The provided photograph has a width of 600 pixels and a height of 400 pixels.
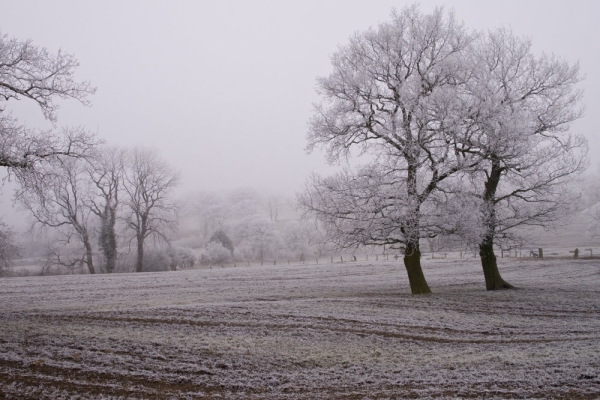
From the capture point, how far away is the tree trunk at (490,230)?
1978 centimetres

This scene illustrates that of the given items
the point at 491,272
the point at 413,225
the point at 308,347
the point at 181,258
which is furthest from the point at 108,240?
the point at 308,347

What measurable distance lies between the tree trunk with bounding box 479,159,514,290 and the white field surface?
1756 mm

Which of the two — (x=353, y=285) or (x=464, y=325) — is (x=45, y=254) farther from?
(x=464, y=325)

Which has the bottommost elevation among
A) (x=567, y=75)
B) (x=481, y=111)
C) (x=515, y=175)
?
(x=515, y=175)

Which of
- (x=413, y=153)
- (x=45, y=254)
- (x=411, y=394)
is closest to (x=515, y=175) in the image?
(x=413, y=153)

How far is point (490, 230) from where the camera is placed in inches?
805

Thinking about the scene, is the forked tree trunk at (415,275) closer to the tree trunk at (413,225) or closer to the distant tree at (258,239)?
the tree trunk at (413,225)

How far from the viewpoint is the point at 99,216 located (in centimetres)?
5053

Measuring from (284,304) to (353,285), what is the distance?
9668 millimetres

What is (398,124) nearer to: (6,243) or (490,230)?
(490,230)

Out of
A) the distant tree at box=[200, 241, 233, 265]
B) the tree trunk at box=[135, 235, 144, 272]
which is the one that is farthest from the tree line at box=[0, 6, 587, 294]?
the distant tree at box=[200, 241, 233, 265]

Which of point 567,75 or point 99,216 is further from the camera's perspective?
point 99,216

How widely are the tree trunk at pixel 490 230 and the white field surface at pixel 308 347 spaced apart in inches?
69.1

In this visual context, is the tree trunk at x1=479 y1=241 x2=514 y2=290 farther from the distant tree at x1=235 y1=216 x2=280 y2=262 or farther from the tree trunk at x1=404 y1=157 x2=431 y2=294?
the distant tree at x1=235 y1=216 x2=280 y2=262
